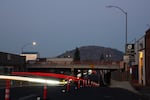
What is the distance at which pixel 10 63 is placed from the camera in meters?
110

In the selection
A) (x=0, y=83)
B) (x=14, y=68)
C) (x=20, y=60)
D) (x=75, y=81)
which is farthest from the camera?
(x=20, y=60)

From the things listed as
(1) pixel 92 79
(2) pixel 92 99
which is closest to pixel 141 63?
(1) pixel 92 79

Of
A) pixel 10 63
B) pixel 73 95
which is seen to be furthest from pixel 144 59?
pixel 10 63

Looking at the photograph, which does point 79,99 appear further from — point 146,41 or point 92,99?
point 146,41

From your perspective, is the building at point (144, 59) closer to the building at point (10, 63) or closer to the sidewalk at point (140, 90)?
the sidewalk at point (140, 90)

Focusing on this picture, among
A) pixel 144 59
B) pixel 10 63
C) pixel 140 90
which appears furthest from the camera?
pixel 10 63

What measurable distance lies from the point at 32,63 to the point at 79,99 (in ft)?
371

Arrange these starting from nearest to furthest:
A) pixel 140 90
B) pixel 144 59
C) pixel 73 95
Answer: pixel 73 95 < pixel 140 90 < pixel 144 59

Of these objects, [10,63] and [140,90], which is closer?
[140,90]

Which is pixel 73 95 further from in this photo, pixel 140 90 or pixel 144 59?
pixel 144 59

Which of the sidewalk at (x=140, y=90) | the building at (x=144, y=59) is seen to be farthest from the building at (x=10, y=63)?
the sidewalk at (x=140, y=90)

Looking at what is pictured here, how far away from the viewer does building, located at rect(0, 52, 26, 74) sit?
10181cm

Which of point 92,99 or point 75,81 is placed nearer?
point 92,99

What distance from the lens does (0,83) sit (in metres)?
52.0
